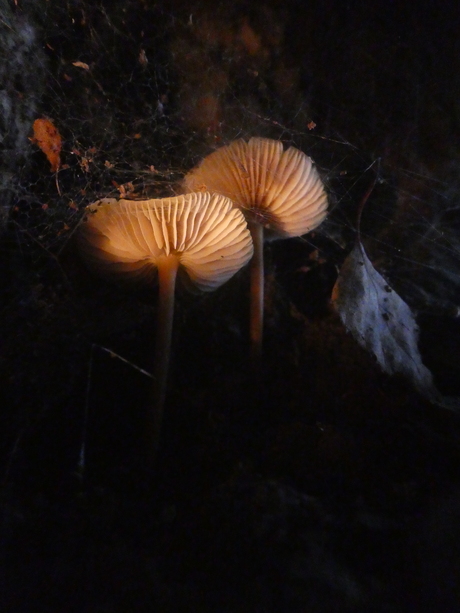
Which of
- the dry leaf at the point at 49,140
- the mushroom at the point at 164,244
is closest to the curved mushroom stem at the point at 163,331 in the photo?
the mushroom at the point at 164,244

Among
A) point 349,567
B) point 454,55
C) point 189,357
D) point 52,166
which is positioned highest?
point 454,55

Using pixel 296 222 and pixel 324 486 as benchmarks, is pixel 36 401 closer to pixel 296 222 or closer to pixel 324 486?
pixel 324 486

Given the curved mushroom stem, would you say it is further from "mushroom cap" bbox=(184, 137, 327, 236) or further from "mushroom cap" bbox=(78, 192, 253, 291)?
"mushroom cap" bbox=(184, 137, 327, 236)

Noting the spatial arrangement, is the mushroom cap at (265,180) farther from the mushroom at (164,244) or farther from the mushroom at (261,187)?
the mushroom at (164,244)

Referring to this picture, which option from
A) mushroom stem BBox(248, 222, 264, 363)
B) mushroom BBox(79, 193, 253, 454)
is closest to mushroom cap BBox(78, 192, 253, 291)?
mushroom BBox(79, 193, 253, 454)

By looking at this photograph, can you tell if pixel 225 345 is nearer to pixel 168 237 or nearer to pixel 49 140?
pixel 168 237

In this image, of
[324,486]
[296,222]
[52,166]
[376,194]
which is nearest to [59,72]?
[52,166]
